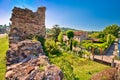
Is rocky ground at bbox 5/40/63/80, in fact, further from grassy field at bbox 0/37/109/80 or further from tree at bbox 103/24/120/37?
tree at bbox 103/24/120/37

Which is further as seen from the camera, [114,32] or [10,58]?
[114,32]

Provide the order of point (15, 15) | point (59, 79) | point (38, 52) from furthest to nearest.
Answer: point (15, 15), point (38, 52), point (59, 79)

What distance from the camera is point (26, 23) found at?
24391 millimetres

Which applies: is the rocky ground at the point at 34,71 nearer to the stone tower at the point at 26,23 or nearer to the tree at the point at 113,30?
the stone tower at the point at 26,23

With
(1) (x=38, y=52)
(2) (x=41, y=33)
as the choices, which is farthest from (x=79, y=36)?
(1) (x=38, y=52)

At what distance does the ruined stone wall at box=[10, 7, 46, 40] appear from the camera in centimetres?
2352

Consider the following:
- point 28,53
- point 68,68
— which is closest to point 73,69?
point 68,68

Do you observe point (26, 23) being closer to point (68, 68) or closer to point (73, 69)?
point (73, 69)

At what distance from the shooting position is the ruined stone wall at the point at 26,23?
77.2ft

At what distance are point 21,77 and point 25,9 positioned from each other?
1675 cm

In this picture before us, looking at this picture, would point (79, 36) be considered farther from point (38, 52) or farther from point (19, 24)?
point (38, 52)

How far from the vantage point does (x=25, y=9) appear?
2417 centimetres

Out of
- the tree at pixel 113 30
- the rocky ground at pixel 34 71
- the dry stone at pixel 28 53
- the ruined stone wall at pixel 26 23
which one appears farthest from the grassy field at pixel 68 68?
the tree at pixel 113 30

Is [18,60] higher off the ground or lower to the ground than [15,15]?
lower
